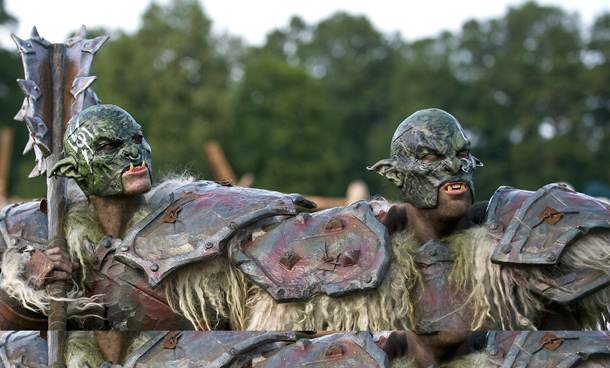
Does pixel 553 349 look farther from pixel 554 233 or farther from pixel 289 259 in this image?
pixel 289 259

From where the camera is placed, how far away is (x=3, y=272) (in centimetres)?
493

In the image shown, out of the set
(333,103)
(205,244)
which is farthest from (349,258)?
(333,103)

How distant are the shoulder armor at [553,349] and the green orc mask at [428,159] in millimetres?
712

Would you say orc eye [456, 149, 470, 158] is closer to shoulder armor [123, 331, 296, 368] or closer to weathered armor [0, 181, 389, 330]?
weathered armor [0, 181, 389, 330]

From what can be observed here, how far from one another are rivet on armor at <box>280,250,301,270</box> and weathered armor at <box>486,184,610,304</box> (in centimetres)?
87

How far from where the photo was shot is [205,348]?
465cm

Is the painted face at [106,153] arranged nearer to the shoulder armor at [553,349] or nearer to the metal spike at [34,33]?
the metal spike at [34,33]

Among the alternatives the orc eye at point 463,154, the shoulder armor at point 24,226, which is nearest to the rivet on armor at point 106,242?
the shoulder armor at point 24,226

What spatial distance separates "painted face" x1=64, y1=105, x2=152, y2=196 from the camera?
4.88m

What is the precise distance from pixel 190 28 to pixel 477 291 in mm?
30851

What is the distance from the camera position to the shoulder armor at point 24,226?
16.6 ft

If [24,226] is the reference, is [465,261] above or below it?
below

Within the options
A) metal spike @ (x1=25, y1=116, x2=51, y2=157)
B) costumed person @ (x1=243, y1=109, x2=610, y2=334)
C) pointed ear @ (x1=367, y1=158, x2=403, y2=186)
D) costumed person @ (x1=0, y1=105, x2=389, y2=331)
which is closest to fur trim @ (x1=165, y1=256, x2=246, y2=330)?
costumed person @ (x1=0, y1=105, x2=389, y2=331)

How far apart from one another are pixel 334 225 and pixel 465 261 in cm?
61
